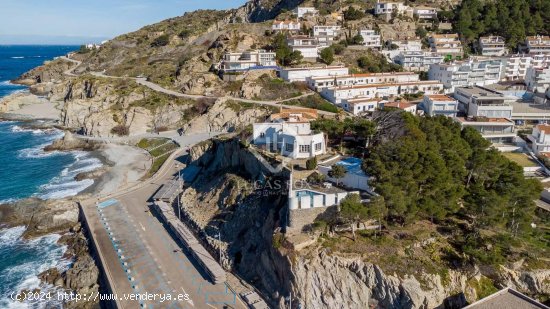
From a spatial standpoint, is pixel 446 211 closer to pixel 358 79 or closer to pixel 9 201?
pixel 358 79

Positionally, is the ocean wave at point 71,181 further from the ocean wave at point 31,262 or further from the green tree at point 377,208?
the green tree at point 377,208

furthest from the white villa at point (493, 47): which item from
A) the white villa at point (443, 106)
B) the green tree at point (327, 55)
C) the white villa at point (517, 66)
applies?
the white villa at point (443, 106)

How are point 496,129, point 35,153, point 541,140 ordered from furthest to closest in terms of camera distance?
point 35,153 → point 496,129 → point 541,140

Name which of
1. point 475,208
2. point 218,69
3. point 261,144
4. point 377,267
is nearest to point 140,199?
point 261,144

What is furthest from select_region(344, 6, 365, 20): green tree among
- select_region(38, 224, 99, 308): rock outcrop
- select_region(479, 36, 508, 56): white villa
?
select_region(38, 224, 99, 308): rock outcrop

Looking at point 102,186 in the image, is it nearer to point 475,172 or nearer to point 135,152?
point 135,152

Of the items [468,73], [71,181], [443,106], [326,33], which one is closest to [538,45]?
[468,73]
